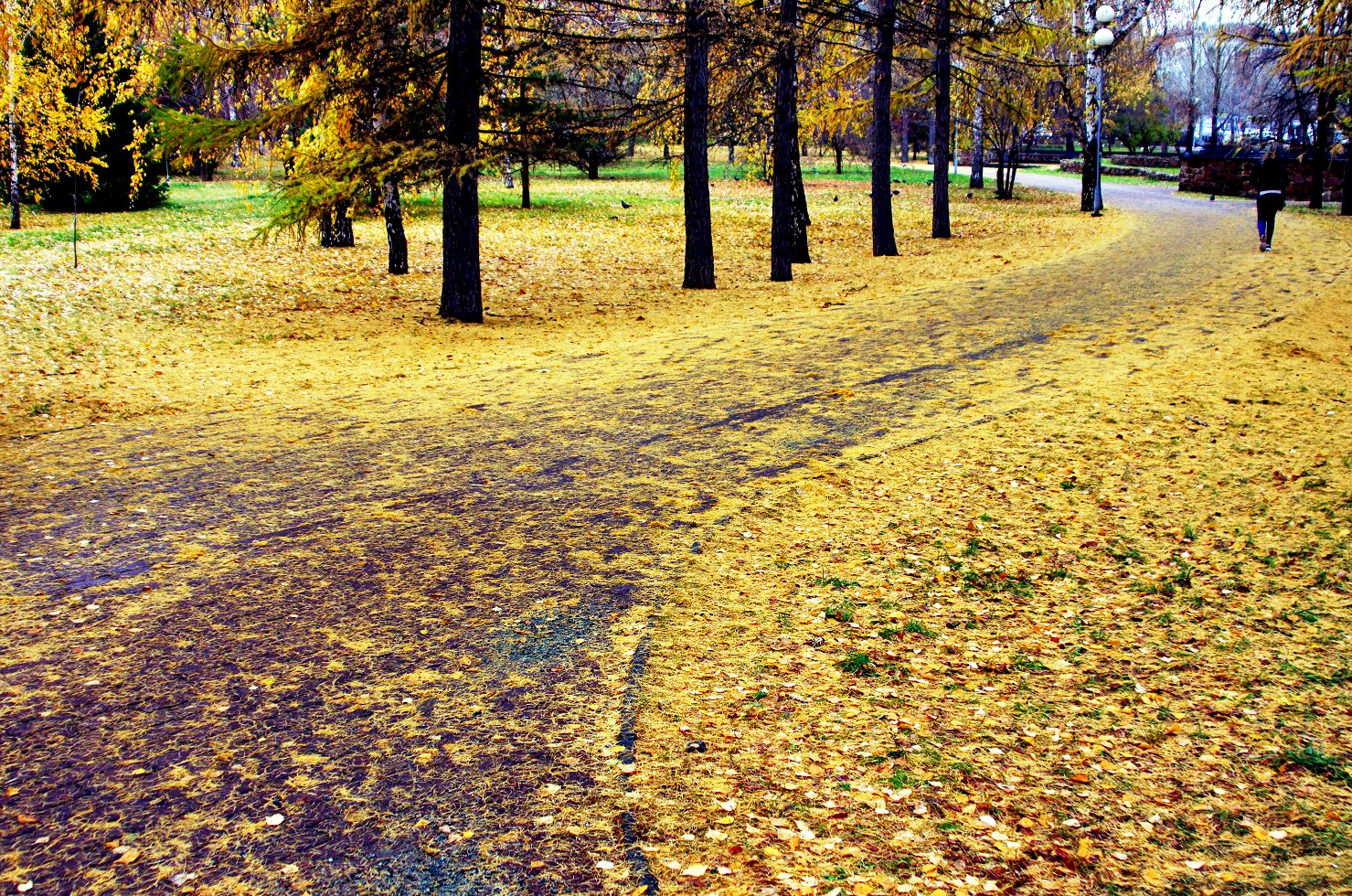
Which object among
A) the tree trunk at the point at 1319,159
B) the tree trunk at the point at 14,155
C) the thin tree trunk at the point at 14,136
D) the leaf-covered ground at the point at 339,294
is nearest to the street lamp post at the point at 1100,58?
the leaf-covered ground at the point at 339,294

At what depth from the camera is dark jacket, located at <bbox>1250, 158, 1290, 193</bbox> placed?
708 inches

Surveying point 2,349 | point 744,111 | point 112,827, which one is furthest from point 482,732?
point 744,111

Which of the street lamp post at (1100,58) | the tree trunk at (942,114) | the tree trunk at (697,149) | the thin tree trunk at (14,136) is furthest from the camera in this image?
the street lamp post at (1100,58)

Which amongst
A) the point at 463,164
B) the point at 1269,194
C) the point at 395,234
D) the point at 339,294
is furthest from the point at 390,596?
the point at 1269,194

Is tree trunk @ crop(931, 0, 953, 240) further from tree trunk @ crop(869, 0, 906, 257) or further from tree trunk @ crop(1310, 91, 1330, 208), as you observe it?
tree trunk @ crop(1310, 91, 1330, 208)

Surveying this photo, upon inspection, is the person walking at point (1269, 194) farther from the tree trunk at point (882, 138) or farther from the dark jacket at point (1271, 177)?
the tree trunk at point (882, 138)

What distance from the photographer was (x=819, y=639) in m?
5.11

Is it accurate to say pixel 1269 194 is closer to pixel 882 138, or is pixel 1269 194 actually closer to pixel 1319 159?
pixel 882 138

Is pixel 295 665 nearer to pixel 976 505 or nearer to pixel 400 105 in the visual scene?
pixel 976 505

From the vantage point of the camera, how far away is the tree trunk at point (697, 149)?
14.9m

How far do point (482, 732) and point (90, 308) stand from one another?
12.5m

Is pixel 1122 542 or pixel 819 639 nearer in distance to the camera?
pixel 819 639

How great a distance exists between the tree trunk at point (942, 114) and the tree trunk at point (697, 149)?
7997 mm

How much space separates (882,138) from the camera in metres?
20.8
